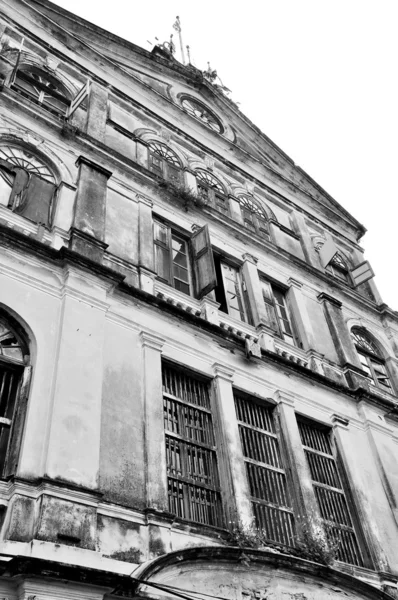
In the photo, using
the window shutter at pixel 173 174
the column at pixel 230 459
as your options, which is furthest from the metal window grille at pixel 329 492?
the window shutter at pixel 173 174

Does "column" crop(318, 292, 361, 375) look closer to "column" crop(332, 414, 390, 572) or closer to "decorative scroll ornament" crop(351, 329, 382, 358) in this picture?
"decorative scroll ornament" crop(351, 329, 382, 358)

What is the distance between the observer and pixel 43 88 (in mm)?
12102

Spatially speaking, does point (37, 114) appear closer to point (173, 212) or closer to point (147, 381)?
point (173, 212)

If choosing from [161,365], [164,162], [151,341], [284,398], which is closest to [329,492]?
[284,398]

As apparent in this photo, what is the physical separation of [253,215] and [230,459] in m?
7.82

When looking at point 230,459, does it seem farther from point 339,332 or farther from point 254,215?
point 254,215

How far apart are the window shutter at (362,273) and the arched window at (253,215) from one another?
297 cm

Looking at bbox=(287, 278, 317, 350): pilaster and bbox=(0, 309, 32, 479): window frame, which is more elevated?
bbox=(287, 278, 317, 350): pilaster

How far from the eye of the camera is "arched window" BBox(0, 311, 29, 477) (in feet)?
21.3

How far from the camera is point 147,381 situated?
8.20 meters

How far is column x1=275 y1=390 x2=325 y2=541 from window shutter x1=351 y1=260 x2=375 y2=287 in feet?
21.4

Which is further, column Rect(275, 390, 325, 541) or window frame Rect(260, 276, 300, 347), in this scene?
window frame Rect(260, 276, 300, 347)

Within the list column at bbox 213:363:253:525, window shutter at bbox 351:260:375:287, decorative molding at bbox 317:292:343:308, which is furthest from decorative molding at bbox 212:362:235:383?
window shutter at bbox 351:260:375:287

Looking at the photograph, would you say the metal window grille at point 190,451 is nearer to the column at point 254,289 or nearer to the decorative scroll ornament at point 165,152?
the column at point 254,289
